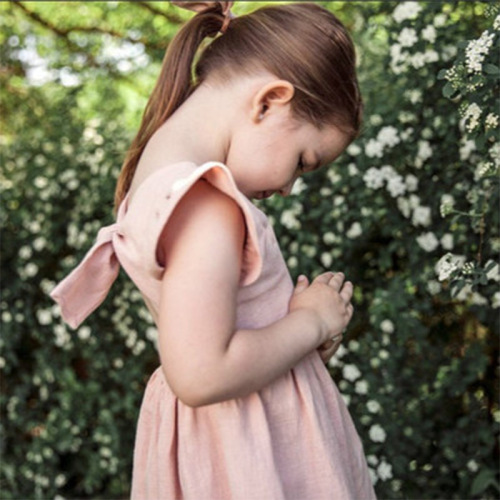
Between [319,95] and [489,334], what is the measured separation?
170 cm

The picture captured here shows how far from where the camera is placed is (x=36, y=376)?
388 cm

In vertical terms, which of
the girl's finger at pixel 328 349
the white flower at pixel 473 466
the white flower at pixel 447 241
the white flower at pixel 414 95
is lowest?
the white flower at pixel 473 466

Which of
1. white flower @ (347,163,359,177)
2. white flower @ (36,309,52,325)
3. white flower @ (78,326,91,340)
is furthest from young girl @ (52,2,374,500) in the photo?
white flower @ (36,309,52,325)

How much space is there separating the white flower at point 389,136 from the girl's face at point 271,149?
54.2 inches

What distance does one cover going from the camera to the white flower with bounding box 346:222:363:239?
3061 millimetres

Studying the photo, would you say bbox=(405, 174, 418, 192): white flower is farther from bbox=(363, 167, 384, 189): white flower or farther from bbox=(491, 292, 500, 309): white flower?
bbox=(491, 292, 500, 309): white flower

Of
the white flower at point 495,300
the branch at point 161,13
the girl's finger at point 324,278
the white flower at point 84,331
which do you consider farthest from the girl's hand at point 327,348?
the branch at point 161,13

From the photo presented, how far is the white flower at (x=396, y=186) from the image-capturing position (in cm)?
292

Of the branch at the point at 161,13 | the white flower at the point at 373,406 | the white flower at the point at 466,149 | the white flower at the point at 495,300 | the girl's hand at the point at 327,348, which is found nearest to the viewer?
the girl's hand at the point at 327,348

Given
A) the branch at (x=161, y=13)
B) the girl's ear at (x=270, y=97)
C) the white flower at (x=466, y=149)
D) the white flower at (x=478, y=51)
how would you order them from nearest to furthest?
the girl's ear at (x=270, y=97) < the white flower at (x=478, y=51) < the white flower at (x=466, y=149) < the branch at (x=161, y=13)

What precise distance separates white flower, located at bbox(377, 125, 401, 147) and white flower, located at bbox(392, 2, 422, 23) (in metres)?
0.33

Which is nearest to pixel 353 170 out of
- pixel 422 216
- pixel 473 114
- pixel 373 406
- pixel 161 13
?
pixel 422 216

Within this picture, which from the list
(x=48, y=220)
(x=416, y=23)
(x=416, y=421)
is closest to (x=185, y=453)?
(x=416, y=421)

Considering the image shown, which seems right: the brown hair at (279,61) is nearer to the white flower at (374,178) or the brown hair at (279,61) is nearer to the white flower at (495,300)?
the white flower at (495,300)
